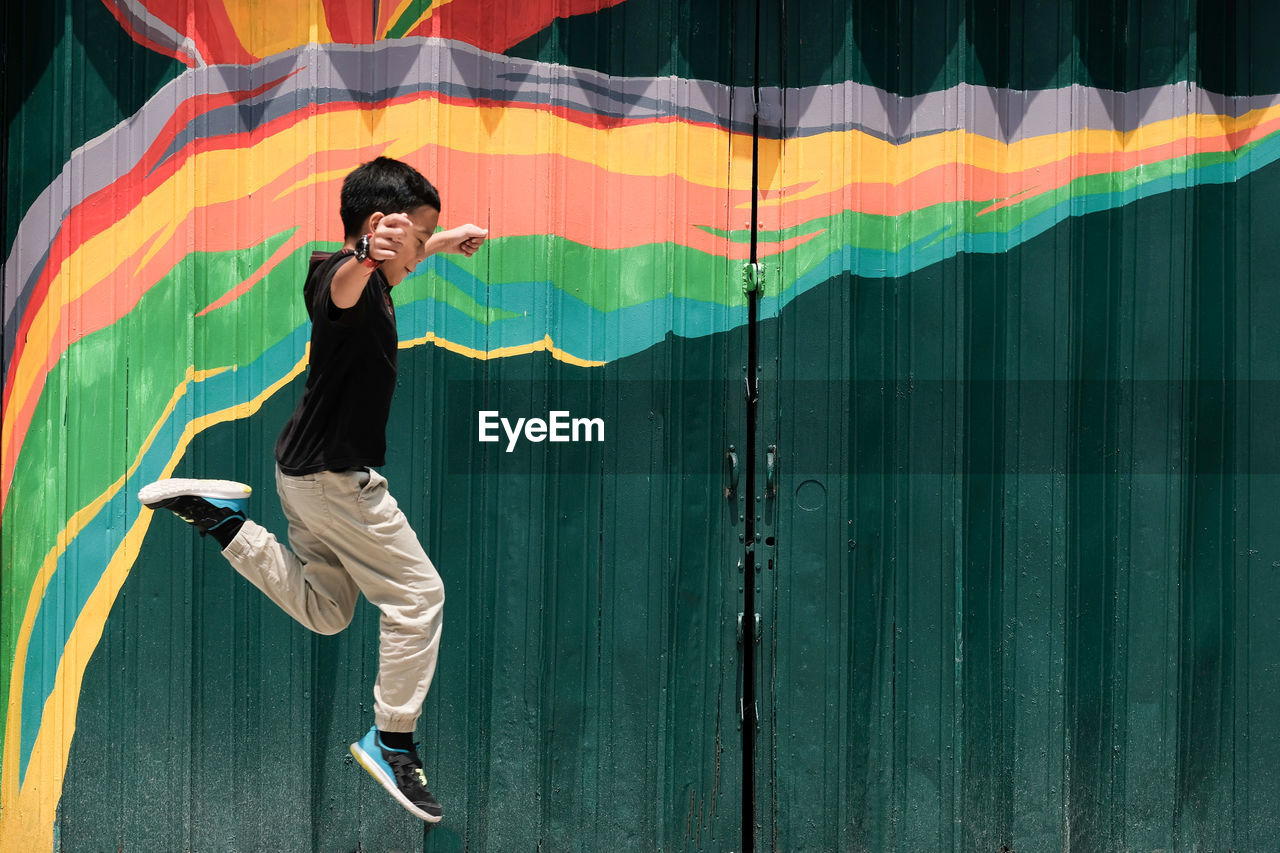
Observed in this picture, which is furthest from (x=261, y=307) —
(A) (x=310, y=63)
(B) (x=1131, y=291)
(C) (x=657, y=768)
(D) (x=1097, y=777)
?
(D) (x=1097, y=777)

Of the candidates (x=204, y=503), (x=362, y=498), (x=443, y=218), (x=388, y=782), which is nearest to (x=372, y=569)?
(x=362, y=498)

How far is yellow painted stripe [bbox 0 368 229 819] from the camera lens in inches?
156

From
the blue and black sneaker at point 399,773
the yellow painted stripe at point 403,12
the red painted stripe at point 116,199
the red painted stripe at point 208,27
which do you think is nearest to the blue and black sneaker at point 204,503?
the blue and black sneaker at point 399,773

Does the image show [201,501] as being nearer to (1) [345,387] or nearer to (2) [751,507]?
(1) [345,387]

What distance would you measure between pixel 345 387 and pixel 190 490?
1.80 feet

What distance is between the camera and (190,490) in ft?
10.3

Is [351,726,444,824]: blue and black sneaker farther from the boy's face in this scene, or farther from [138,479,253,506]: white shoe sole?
the boy's face

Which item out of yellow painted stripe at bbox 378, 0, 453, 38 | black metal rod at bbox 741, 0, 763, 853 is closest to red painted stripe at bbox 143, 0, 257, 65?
yellow painted stripe at bbox 378, 0, 453, 38

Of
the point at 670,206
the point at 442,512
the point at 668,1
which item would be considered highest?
the point at 668,1

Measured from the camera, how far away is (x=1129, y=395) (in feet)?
13.2

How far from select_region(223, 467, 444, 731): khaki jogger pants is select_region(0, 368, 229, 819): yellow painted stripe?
958 millimetres

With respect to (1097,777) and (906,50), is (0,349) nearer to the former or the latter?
(906,50)

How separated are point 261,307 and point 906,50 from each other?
2606 millimetres

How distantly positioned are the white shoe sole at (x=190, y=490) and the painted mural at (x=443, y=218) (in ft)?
2.69
